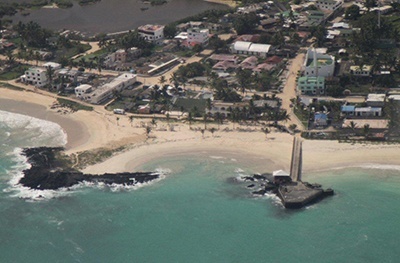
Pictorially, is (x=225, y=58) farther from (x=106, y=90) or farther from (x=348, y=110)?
(x=348, y=110)

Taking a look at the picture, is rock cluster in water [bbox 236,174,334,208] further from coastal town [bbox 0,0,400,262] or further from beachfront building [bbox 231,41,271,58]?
beachfront building [bbox 231,41,271,58]

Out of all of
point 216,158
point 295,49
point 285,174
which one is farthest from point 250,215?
point 295,49

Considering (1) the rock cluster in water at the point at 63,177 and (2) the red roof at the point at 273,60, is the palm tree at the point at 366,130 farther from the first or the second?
(2) the red roof at the point at 273,60

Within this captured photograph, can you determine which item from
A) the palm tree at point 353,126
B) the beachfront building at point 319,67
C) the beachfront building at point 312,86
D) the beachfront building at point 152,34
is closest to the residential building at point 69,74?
the beachfront building at point 152,34

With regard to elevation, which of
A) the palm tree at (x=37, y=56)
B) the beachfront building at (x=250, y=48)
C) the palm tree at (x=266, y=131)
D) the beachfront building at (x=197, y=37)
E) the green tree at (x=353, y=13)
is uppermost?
the green tree at (x=353, y=13)

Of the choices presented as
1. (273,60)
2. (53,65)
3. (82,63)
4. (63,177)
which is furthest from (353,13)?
(63,177)

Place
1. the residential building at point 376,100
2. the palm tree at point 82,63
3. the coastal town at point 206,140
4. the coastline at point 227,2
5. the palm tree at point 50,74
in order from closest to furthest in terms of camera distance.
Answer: the coastal town at point 206,140, the residential building at point 376,100, the palm tree at point 50,74, the palm tree at point 82,63, the coastline at point 227,2
